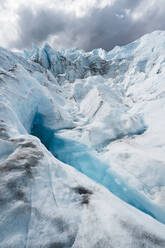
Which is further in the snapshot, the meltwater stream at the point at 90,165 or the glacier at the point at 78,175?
the meltwater stream at the point at 90,165

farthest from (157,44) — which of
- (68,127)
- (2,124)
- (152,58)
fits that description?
(2,124)

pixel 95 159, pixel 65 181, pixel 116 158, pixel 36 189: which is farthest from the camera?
pixel 95 159

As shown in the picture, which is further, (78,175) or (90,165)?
Result: (90,165)

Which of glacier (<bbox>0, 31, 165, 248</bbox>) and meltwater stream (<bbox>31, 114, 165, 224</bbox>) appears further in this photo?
meltwater stream (<bbox>31, 114, 165, 224</bbox>)

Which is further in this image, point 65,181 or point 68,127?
point 68,127

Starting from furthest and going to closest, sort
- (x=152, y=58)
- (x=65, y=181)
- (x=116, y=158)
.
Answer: (x=152, y=58)
(x=116, y=158)
(x=65, y=181)

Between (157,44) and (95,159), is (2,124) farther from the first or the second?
(157,44)

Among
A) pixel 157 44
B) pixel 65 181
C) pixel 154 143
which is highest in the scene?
pixel 157 44

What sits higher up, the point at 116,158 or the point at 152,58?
the point at 152,58
